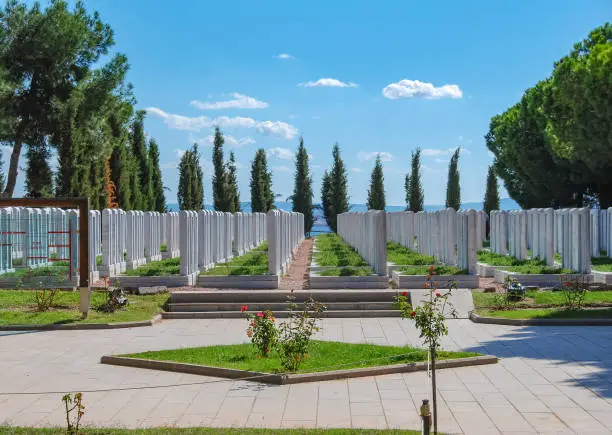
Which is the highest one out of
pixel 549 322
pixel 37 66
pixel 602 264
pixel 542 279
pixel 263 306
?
pixel 37 66

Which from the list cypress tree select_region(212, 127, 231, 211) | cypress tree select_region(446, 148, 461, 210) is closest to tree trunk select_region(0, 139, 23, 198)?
cypress tree select_region(212, 127, 231, 211)

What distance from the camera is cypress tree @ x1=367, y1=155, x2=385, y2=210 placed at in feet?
200

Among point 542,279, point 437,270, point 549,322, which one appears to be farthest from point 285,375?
point 542,279

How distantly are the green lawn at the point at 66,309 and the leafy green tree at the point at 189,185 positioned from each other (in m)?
36.4

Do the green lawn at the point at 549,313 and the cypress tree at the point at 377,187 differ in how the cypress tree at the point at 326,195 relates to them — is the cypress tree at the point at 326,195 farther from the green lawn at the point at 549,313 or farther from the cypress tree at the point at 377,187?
the green lawn at the point at 549,313

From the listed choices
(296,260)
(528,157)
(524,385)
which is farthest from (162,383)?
(528,157)

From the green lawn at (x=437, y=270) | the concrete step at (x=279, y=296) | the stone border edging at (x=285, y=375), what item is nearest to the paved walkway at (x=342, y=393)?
the stone border edging at (x=285, y=375)

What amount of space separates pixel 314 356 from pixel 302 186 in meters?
51.2

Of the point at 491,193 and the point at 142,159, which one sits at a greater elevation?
the point at 142,159

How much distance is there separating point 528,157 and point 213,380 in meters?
37.4

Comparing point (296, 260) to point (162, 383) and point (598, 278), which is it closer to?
point (598, 278)

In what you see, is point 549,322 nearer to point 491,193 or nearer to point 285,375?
point 285,375

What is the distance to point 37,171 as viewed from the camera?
3781 cm

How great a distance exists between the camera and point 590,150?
110 ft
